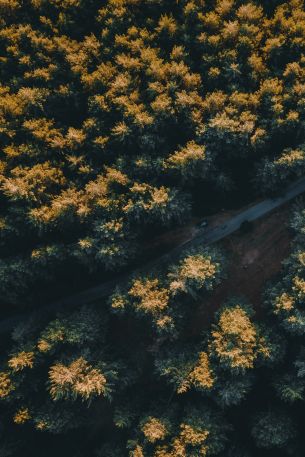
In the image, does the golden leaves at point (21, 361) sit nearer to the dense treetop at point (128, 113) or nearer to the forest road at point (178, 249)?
the forest road at point (178, 249)

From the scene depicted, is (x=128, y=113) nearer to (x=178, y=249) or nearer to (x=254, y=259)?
(x=178, y=249)

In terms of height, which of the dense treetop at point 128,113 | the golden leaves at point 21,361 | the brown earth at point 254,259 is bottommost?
the golden leaves at point 21,361

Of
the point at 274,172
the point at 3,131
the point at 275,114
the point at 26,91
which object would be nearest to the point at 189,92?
the point at 275,114

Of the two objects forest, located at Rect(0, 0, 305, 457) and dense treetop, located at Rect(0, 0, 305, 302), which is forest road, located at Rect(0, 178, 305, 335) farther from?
dense treetop, located at Rect(0, 0, 305, 302)

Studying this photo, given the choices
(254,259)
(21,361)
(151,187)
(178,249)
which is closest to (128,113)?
(151,187)

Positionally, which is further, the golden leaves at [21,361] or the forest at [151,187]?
the golden leaves at [21,361]

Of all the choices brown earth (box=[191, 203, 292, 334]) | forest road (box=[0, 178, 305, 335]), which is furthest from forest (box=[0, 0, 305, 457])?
forest road (box=[0, 178, 305, 335])

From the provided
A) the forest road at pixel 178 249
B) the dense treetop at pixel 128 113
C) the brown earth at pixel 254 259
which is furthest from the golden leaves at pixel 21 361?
the brown earth at pixel 254 259
